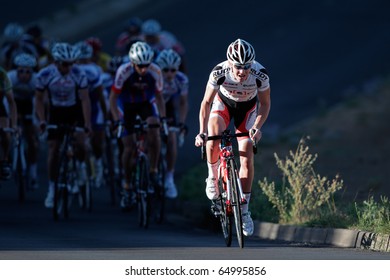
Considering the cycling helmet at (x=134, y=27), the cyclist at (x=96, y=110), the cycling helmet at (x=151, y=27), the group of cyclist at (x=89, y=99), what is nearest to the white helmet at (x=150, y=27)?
the cycling helmet at (x=151, y=27)

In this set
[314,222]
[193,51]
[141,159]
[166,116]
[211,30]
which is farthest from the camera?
[211,30]

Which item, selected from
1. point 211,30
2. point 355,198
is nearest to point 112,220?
point 355,198

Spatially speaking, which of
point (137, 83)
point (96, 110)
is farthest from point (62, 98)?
point (96, 110)

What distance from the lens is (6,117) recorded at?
21328 millimetres

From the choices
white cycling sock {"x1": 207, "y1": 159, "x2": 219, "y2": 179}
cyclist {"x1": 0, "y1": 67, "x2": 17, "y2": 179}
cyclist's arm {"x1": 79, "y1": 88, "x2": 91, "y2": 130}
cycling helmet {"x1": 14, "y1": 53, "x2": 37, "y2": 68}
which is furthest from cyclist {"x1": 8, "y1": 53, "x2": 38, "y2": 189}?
white cycling sock {"x1": 207, "y1": 159, "x2": 219, "y2": 179}

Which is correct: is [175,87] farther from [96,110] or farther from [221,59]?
[221,59]

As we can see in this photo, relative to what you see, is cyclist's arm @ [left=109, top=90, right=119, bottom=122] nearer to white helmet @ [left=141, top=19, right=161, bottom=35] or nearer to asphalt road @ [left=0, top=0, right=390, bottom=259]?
asphalt road @ [left=0, top=0, right=390, bottom=259]

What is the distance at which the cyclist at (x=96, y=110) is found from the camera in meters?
23.7

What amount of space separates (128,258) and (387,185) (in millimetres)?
9567

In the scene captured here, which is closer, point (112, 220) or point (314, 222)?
point (314, 222)

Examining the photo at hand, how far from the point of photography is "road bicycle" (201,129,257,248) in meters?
15.7

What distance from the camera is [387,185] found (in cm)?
2328

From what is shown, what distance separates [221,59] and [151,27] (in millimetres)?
20060
